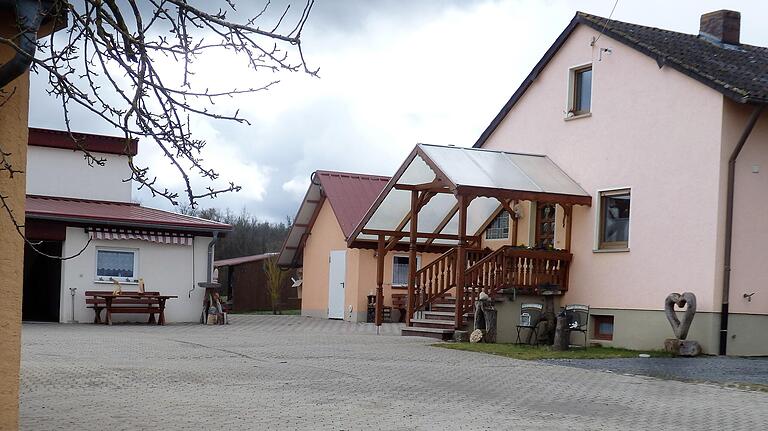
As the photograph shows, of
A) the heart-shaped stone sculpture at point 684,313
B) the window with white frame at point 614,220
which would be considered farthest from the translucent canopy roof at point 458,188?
the heart-shaped stone sculpture at point 684,313

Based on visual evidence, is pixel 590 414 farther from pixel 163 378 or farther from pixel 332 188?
pixel 332 188

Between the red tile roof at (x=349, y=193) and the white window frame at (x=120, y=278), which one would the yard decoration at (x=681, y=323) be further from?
the white window frame at (x=120, y=278)

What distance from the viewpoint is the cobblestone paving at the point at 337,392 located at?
905 cm

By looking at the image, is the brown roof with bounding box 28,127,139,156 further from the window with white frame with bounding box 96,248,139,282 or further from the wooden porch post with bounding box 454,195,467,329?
the wooden porch post with bounding box 454,195,467,329

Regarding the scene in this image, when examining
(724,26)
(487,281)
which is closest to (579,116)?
(724,26)

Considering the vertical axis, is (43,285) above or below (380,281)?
below

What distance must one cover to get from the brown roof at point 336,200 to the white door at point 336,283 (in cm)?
119

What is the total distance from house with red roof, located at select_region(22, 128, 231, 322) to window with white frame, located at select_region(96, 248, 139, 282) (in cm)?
3

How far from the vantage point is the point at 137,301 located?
25.2 m

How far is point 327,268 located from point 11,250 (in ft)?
79.5

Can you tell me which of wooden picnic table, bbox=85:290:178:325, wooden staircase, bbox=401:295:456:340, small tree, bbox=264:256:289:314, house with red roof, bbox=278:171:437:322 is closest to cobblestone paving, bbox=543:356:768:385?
wooden staircase, bbox=401:295:456:340

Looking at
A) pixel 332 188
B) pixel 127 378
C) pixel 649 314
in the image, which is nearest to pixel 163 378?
pixel 127 378

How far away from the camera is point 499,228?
23.2 m

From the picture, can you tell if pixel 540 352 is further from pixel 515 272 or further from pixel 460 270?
pixel 515 272
